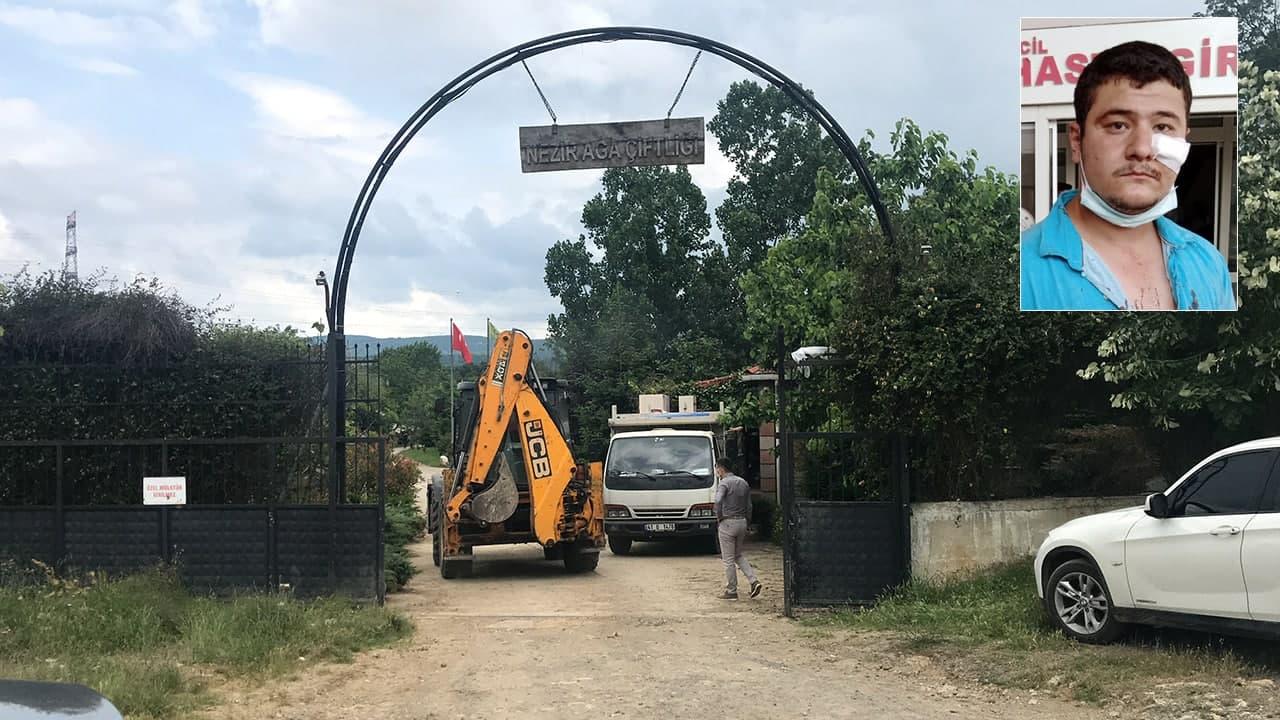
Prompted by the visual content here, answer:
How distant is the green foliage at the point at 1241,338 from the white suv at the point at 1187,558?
183 cm

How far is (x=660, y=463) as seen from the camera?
72.1ft

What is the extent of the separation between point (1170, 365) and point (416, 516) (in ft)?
58.8

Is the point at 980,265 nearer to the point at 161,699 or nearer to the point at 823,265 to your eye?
the point at 161,699

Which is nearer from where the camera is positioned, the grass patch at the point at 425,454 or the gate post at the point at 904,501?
the gate post at the point at 904,501

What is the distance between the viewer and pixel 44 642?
396 inches

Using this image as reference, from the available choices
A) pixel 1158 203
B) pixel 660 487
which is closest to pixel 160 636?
pixel 1158 203

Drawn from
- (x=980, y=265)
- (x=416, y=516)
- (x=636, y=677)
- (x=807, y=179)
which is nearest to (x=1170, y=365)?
(x=980, y=265)

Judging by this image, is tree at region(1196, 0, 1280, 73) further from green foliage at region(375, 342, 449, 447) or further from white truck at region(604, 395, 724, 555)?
green foliage at region(375, 342, 449, 447)

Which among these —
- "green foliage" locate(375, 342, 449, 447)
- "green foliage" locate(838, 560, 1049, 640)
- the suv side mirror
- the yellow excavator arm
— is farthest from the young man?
"green foliage" locate(375, 342, 449, 447)

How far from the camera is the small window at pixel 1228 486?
8.66m

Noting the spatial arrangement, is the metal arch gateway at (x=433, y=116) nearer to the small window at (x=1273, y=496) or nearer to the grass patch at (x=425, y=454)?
the small window at (x=1273, y=496)

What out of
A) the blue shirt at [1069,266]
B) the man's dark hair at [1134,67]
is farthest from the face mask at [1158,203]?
the man's dark hair at [1134,67]

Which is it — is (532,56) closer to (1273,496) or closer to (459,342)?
(1273,496)

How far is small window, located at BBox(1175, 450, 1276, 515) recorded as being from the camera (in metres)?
8.66
